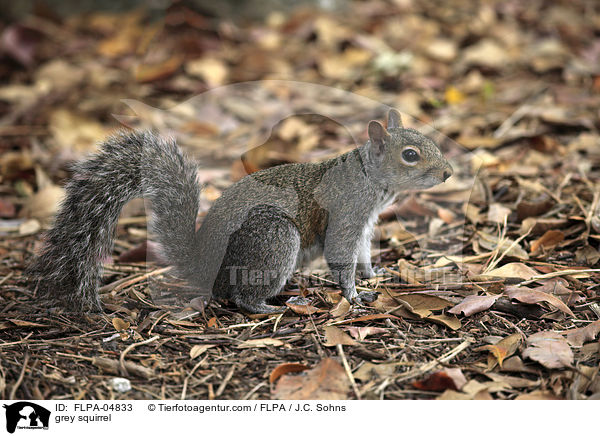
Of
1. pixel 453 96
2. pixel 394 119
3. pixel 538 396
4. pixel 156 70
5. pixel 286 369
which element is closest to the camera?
pixel 538 396

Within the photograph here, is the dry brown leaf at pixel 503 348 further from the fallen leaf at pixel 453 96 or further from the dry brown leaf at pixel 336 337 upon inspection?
the fallen leaf at pixel 453 96

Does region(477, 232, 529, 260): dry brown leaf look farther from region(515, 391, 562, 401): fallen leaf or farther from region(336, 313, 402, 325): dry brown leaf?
region(515, 391, 562, 401): fallen leaf

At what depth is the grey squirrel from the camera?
2.25m

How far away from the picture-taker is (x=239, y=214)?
2.34 m

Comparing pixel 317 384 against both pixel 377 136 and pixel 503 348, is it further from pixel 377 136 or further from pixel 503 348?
pixel 377 136

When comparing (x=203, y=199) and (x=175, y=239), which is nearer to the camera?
(x=175, y=239)

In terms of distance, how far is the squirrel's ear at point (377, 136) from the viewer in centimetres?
237

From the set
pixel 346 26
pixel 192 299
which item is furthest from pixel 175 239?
pixel 346 26

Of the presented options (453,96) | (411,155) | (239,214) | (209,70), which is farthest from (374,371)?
(209,70)

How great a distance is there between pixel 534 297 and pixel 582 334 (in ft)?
0.75

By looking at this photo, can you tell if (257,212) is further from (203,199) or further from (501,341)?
(501,341)

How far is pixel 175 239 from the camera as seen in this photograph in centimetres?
240
